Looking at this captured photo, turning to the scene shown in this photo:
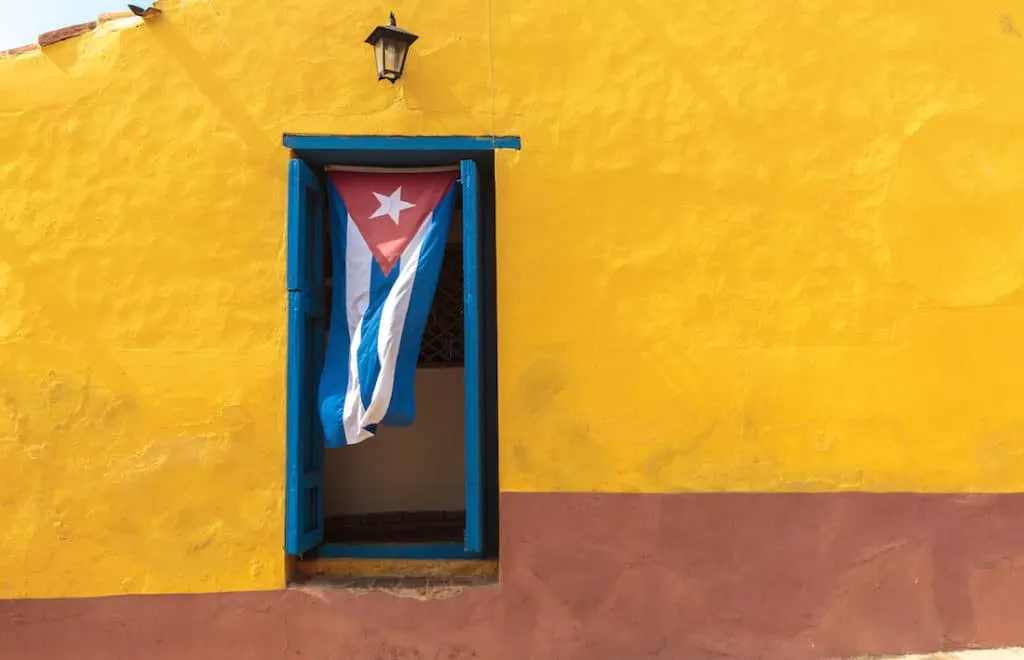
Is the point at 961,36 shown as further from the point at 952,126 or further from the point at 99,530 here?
the point at 99,530

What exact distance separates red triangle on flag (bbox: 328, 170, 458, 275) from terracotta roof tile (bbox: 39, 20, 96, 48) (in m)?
1.59

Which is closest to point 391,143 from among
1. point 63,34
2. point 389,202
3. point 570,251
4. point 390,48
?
point 389,202

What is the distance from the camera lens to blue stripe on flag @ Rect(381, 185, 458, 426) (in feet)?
15.0

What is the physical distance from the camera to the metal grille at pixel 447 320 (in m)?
5.63

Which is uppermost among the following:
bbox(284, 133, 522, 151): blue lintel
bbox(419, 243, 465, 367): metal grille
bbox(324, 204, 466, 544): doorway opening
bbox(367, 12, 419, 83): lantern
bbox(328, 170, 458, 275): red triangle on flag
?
bbox(367, 12, 419, 83): lantern

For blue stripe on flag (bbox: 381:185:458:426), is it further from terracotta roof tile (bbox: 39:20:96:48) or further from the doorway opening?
terracotta roof tile (bbox: 39:20:96:48)

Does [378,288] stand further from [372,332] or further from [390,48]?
[390,48]

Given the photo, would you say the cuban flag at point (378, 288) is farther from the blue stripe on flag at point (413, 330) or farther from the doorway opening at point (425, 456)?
the doorway opening at point (425, 456)

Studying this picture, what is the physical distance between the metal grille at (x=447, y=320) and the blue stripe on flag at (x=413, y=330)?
2.87 feet

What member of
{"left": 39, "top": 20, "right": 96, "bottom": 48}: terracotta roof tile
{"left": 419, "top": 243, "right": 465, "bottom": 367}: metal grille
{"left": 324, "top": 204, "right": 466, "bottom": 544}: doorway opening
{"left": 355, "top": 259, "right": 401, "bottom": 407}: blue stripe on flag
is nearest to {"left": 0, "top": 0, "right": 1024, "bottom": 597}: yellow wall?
{"left": 39, "top": 20, "right": 96, "bottom": 48}: terracotta roof tile

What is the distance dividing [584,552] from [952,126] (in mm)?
3273

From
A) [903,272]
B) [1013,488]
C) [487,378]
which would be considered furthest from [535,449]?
Answer: [1013,488]

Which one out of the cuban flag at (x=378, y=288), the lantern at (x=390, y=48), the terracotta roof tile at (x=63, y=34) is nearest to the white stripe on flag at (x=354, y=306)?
the cuban flag at (x=378, y=288)

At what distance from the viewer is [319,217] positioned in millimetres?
4949
